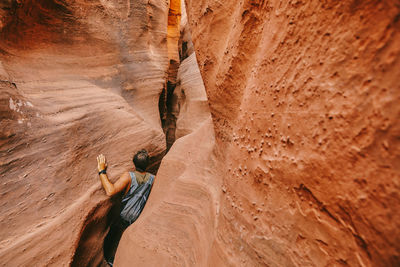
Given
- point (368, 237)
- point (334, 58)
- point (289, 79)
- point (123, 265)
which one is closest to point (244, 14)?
point (289, 79)

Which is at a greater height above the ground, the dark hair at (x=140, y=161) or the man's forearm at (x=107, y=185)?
the dark hair at (x=140, y=161)

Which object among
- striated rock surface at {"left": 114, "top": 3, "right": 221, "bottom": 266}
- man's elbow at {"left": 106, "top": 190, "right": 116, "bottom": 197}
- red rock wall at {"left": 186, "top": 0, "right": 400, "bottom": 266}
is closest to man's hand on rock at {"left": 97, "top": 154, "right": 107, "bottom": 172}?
man's elbow at {"left": 106, "top": 190, "right": 116, "bottom": 197}

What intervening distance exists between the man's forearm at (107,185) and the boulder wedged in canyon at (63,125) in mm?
66

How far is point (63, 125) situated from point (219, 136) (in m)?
1.84

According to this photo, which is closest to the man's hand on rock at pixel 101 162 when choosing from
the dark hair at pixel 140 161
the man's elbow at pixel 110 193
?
the man's elbow at pixel 110 193

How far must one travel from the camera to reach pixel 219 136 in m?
1.70

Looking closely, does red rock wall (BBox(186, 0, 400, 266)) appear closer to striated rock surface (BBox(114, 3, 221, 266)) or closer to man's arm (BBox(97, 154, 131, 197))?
striated rock surface (BBox(114, 3, 221, 266))

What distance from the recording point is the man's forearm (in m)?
2.43

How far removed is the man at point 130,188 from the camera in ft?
8.20

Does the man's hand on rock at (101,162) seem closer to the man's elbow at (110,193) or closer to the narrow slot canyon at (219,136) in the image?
the narrow slot canyon at (219,136)

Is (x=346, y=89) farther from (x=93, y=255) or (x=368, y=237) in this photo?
(x=93, y=255)

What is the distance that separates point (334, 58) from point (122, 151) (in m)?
2.71

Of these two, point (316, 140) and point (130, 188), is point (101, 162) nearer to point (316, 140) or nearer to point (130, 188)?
point (130, 188)

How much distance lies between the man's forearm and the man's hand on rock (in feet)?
0.29
